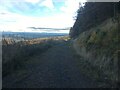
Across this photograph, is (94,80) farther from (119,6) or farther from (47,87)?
(119,6)

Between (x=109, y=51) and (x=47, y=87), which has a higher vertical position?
(x=109, y=51)

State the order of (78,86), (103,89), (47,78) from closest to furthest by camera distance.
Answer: (103,89)
(78,86)
(47,78)

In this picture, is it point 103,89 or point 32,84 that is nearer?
point 103,89

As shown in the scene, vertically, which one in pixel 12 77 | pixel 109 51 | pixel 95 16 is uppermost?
pixel 95 16

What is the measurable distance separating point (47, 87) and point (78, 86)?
4.59ft

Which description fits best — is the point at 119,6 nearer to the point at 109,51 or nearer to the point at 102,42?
the point at 102,42

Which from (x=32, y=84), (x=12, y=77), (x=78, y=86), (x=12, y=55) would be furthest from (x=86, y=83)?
(x=12, y=55)

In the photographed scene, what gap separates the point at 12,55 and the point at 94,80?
8.89 m

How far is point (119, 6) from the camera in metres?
22.2

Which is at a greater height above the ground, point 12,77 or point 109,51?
point 109,51

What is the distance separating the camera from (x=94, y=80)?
14000mm

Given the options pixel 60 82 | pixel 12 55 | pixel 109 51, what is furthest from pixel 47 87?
pixel 12 55

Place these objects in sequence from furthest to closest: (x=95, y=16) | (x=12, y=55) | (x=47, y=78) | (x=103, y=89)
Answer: (x=95, y=16) → (x=12, y=55) → (x=47, y=78) → (x=103, y=89)

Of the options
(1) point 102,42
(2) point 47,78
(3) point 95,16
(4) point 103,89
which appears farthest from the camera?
(3) point 95,16
